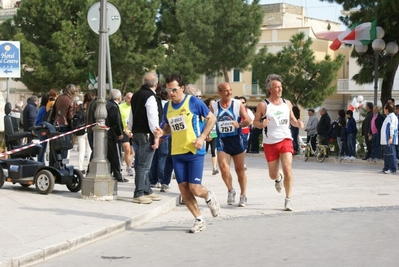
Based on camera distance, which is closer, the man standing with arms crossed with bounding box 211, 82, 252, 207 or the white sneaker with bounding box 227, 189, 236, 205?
the man standing with arms crossed with bounding box 211, 82, 252, 207

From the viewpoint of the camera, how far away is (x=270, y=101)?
1203cm

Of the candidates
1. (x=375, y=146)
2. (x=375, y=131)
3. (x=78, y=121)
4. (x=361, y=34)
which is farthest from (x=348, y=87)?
(x=78, y=121)

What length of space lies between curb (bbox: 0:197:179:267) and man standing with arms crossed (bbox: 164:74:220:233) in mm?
996

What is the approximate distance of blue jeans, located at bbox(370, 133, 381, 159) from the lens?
892 inches

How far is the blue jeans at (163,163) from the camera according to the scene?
46.4 ft

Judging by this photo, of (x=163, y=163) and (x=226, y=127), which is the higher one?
(x=226, y=127)

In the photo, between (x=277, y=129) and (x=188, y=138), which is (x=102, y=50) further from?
(x=188, y=138)

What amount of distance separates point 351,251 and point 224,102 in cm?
453

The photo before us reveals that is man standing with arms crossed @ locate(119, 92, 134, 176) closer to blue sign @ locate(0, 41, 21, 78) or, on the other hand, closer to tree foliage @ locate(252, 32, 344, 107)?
blue sign @ locate(0, 41, 21, 78)

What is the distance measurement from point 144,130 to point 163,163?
2.36 meters

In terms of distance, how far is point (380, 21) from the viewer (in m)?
25.7

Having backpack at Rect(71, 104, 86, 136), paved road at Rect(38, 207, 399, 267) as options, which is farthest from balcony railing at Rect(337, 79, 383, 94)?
paved road at Rect(38, 207, 399, 267)

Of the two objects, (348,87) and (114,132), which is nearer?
(114,132)

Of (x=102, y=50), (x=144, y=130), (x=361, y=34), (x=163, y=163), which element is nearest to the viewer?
(x=144, y=130)
